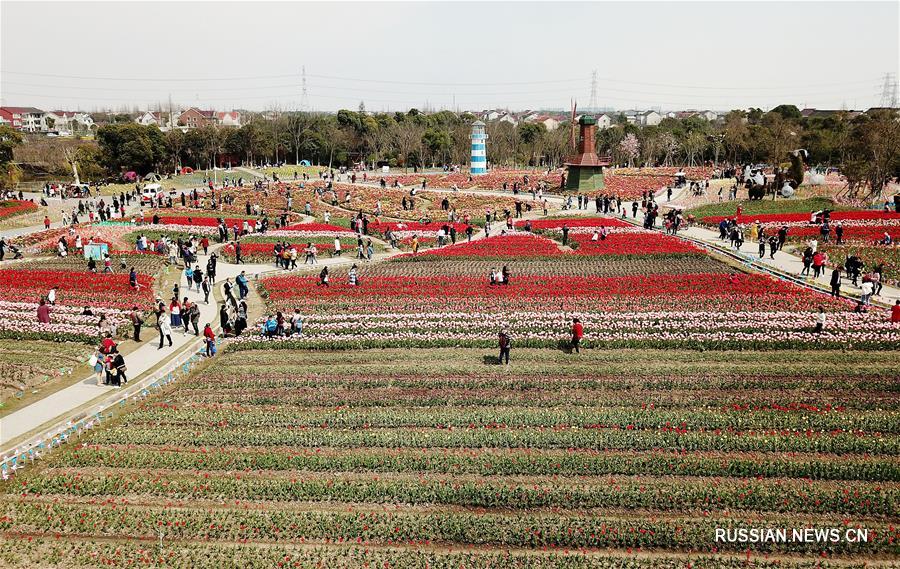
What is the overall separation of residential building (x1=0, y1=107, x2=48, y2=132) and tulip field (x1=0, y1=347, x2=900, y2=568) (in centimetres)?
17712

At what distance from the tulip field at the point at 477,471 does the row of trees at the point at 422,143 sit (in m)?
68.6

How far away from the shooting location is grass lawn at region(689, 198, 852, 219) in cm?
Answer: 4947

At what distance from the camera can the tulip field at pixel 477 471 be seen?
39.9 ft

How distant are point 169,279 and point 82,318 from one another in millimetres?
7464

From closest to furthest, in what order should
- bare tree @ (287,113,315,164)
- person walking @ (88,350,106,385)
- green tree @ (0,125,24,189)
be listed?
person walking @ (88,350,106,385) → green tree @ (0,125,24,189) → bare tree @ (287,113,315,164)

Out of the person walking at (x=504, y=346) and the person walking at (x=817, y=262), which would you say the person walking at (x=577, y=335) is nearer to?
the person walking at (x=504, y=346)

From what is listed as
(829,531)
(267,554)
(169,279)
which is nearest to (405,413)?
(267,554)

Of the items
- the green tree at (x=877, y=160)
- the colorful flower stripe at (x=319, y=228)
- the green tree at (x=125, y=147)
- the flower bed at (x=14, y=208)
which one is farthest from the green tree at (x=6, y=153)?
the green tree at (x=877, y=160)

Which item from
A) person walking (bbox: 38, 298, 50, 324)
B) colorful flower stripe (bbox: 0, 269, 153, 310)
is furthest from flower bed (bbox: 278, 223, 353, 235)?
person walking (bbox: 38, 298, 50, 324)

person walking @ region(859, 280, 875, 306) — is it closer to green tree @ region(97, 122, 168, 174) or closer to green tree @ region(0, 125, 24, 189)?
green tree @ region(0, 125, 24, 189)

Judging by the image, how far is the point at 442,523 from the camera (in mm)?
12648

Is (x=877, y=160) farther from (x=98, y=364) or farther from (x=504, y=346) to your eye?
(x=98, y=364)

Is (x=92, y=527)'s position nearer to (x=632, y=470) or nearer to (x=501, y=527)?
(x=501, y=527)

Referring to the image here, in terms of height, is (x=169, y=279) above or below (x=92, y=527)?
above
